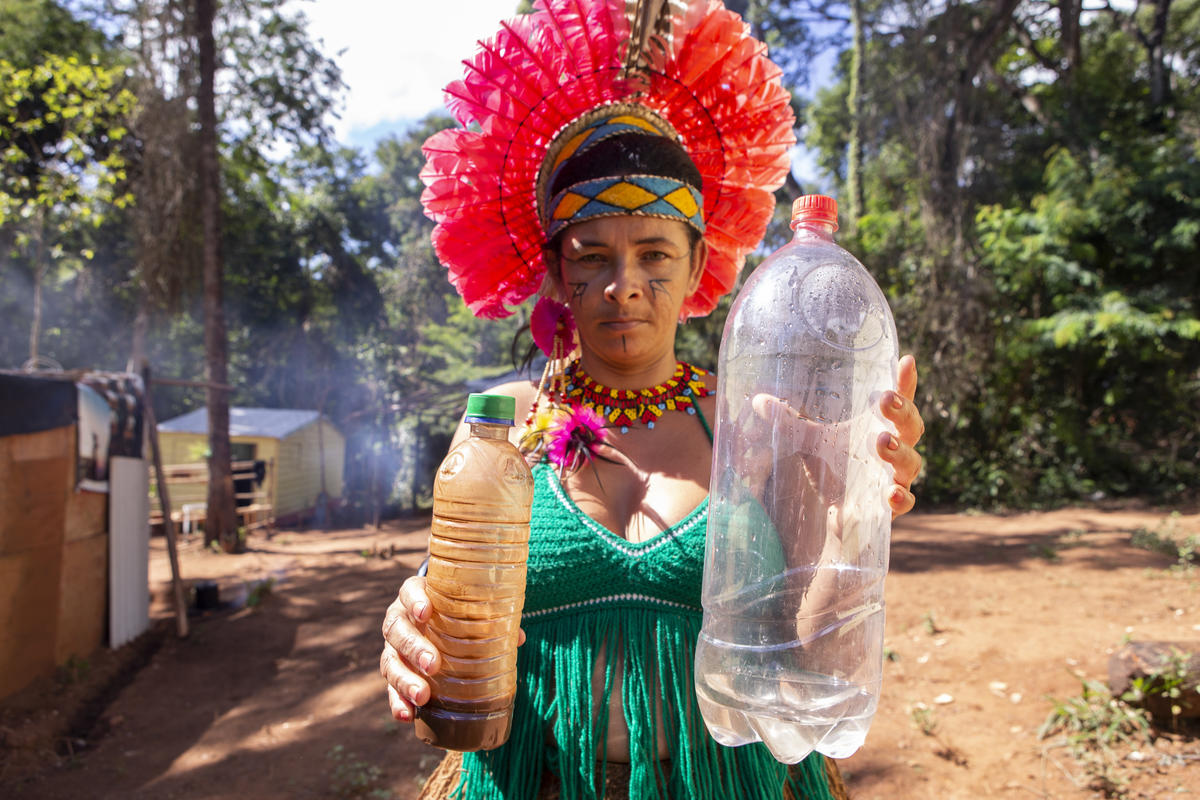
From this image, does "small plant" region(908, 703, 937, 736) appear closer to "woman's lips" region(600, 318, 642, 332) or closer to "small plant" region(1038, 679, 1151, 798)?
"small plant" region(1038, 679, 1151, 798)

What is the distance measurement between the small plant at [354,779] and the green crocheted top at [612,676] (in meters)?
3.22

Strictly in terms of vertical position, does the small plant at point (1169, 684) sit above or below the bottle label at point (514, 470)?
below

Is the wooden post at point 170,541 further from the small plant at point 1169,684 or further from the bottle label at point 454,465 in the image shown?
the small plant at point 1169,684

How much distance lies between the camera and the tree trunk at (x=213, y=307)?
11.7 meters

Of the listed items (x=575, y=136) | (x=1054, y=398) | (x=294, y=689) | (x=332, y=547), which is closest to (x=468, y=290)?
(x=575, y=136)

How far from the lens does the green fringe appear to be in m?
1.47

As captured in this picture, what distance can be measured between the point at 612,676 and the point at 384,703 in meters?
4.80

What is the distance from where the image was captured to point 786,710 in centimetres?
145

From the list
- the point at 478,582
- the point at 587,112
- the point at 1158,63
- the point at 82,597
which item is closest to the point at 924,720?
the point at 478,582

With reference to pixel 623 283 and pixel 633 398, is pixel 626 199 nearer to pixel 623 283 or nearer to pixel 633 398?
pixel 623 283

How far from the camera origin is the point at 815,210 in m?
1.38

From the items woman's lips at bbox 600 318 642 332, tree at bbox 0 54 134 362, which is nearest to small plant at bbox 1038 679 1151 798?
woman's lips at bbox 600 318 642 332

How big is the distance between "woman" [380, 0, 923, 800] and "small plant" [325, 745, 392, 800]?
10.2 ft

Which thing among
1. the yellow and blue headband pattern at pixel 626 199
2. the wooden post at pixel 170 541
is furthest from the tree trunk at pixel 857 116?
the yellow and blue headband pattern at pixel 626 199
